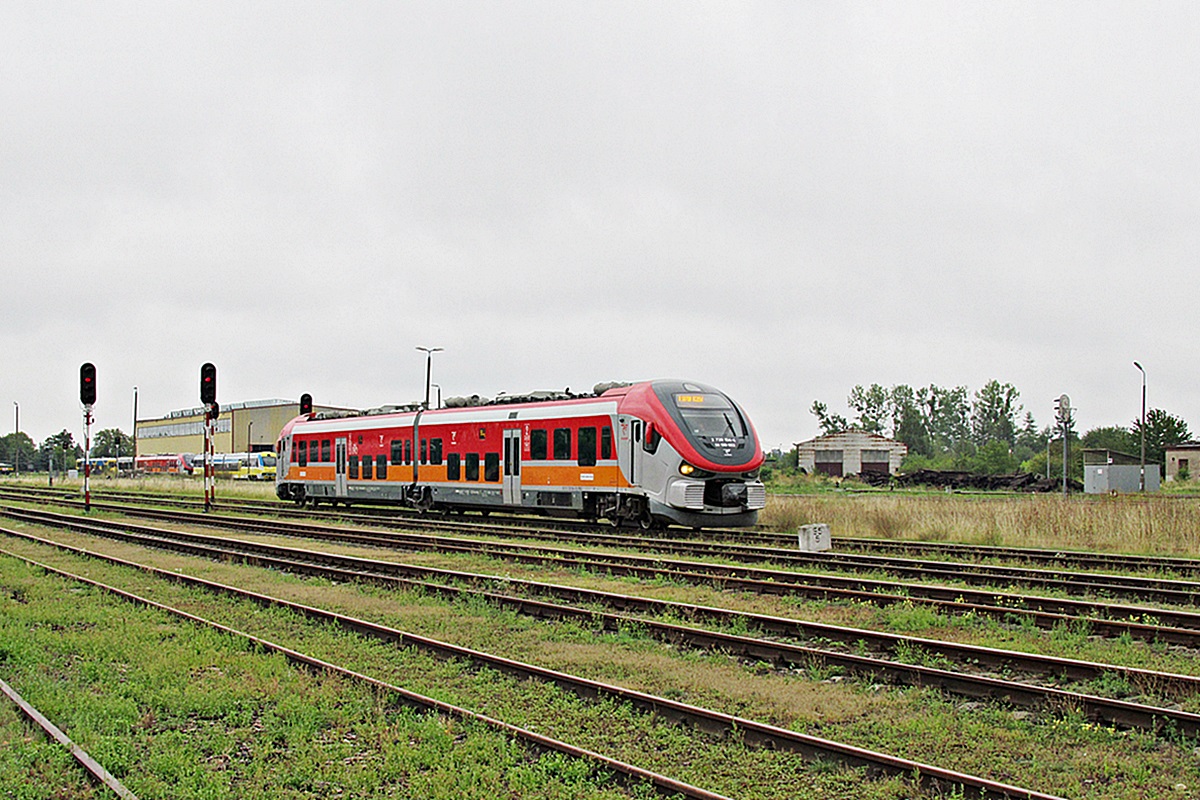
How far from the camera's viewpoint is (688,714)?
25.3 ft

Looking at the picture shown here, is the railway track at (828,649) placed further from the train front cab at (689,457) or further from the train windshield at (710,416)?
the train windshield at (710,416)

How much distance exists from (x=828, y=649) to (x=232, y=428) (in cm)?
11482

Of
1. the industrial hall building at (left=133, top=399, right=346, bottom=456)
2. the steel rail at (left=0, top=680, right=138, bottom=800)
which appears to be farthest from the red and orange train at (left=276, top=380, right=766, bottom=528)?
the industrial hall building at (left=133, top=399, right=346, bottom=456)

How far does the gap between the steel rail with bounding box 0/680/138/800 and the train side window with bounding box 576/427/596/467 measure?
1597 centimetres

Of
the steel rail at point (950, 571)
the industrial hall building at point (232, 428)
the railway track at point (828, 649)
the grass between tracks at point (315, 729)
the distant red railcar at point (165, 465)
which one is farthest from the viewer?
the industrial hall building at point (232, 428)

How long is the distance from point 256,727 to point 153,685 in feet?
5.81

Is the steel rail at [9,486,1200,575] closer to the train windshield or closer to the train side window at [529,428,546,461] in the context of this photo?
the train side window at [529,428,546,461]

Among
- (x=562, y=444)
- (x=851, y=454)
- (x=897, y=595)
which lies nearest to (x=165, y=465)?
(x=851, y=454)

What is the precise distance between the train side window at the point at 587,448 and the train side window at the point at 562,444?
1.35 feet

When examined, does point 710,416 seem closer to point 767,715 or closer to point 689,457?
point 689,457

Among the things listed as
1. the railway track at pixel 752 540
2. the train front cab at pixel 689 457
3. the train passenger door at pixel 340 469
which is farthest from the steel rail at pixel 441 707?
the train passenger door at pixel 340 469

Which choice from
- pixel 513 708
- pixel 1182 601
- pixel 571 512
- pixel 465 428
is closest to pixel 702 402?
pixel 571 512

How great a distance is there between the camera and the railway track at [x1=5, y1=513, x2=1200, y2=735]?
7.82 meters

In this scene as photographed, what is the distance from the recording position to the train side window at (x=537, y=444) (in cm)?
2553
